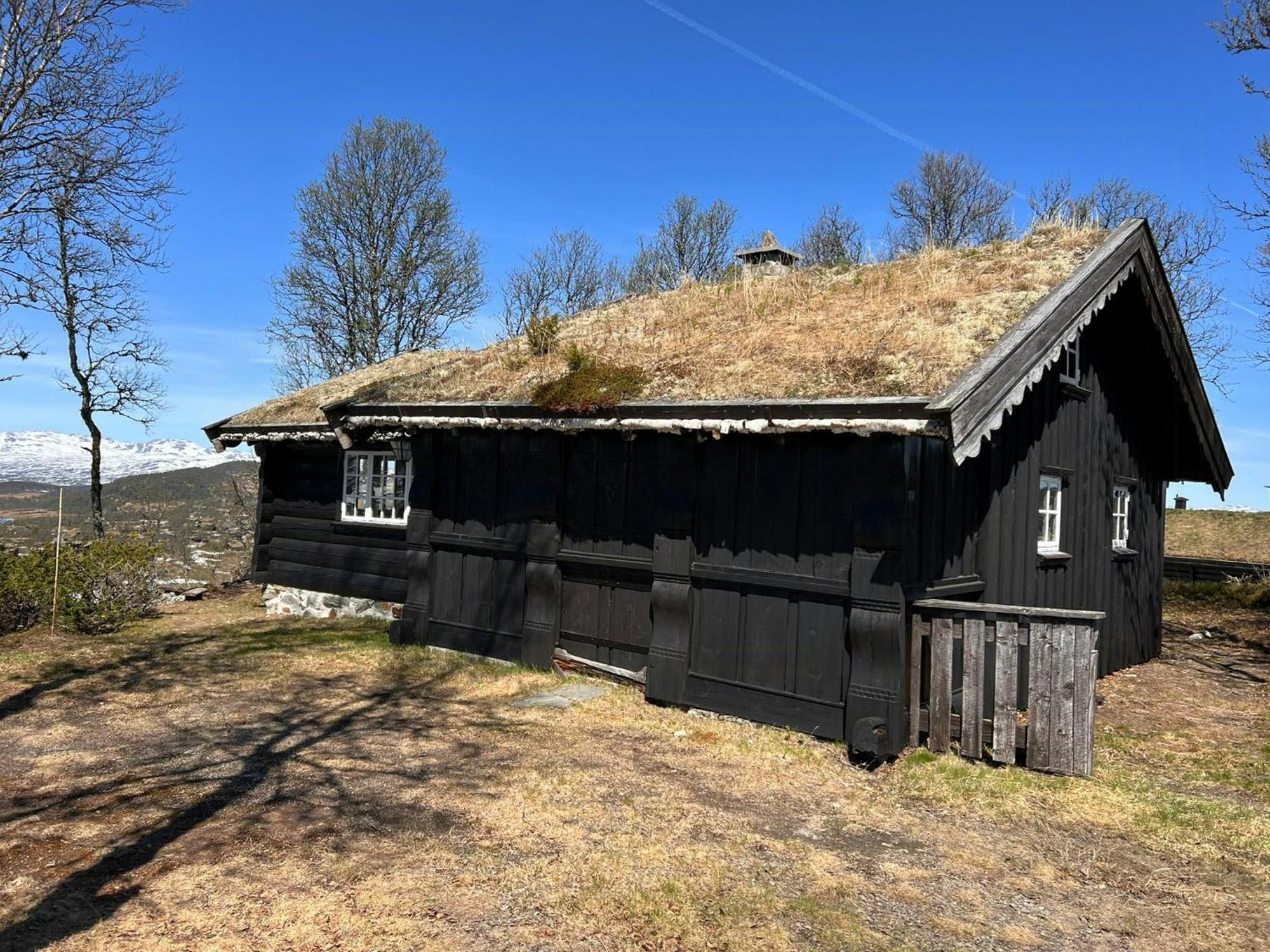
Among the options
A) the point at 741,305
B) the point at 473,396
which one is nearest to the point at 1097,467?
the point at 741,305

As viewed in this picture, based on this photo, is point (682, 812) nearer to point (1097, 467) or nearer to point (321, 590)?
point (1097, 467)

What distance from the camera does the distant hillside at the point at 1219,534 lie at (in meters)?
27.8

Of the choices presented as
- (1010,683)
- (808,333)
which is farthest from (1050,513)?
(1010,683)

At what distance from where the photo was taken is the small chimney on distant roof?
1572cm

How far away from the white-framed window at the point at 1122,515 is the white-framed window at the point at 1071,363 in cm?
258

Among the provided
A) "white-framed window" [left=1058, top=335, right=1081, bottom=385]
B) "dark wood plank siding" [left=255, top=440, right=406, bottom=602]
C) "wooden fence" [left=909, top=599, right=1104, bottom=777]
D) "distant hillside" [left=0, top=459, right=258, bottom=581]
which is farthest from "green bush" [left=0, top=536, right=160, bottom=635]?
"white-framed window" [left=1058, top=335, right=1081, bottom=385]

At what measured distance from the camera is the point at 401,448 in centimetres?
1274

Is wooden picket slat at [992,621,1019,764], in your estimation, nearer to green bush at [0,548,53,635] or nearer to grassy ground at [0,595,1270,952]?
grassy ground at [0,595,1270,952]

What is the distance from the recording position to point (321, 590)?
14.4m

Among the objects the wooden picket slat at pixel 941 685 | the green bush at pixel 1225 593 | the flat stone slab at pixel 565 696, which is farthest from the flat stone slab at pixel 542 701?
the green bush at pixel 1225 593

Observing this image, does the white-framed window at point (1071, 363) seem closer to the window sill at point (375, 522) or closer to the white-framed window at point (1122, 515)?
the white-framed window at point (1122, 515)

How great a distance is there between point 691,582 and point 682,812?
297 centimetres

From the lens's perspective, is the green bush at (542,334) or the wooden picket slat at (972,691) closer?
the wooden picket slat at (972,691)

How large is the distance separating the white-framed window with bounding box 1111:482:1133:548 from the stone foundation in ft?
35.7
